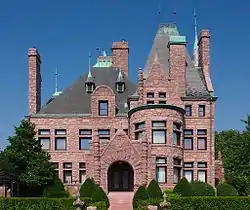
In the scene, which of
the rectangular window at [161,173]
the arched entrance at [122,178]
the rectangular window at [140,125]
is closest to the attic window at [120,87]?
the rectangular window at [140,125]

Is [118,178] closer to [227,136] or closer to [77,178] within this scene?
[77,178]

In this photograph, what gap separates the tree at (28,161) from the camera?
131 ft

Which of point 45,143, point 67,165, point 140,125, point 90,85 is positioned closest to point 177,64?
point 140,125

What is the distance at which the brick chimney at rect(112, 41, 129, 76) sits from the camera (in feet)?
166

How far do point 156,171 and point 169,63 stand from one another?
31.5 ft

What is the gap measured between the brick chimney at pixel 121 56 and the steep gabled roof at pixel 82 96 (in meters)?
0.86

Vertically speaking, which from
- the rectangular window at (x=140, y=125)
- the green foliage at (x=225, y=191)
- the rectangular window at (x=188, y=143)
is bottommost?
the green foliage at (x=225, y=191)

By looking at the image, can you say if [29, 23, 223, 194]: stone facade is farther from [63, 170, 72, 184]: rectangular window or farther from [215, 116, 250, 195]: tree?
[215, 116, 250, 195]: tree

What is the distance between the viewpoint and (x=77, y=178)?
45469mm

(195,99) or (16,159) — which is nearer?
(16,159)

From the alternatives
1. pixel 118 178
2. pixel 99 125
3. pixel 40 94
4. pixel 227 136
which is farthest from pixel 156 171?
pixel 227 136

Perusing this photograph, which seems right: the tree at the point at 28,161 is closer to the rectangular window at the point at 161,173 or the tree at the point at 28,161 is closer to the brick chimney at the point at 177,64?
the rectangular window at the point at 161,173

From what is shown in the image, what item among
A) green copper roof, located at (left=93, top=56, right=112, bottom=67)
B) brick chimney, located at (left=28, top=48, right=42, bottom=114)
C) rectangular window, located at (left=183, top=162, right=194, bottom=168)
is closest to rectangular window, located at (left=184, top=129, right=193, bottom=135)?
rectangular window, located at (left=183, top=162, right=194, bottom=168)

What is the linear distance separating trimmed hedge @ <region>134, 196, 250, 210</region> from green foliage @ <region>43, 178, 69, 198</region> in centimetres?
727
